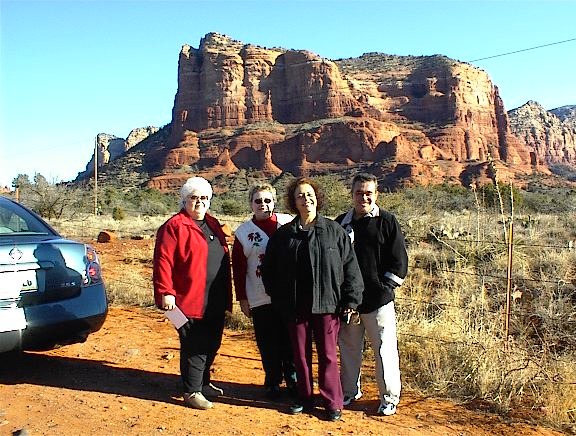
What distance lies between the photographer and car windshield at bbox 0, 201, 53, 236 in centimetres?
477

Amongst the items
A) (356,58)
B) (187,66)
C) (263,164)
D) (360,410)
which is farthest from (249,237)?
(356,58)

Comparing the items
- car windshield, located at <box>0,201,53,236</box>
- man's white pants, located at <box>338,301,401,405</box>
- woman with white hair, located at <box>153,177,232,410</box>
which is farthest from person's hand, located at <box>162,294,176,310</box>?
car windshield, located at <box>0,201,53,236</box>

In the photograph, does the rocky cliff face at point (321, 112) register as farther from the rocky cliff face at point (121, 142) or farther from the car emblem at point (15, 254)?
the car emblem at point (15, 254)

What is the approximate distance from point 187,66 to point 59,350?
96.7 metres

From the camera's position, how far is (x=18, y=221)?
4906 millimetres

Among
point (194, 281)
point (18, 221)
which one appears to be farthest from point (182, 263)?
point (18, 221)

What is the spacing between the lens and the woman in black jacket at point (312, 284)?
156 inches

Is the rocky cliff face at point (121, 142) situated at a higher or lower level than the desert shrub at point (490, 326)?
higher

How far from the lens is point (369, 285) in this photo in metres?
4.16

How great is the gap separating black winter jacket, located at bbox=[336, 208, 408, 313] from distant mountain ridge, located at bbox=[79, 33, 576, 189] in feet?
226

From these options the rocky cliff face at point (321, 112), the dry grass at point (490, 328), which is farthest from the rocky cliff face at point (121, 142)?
the dry grass at point (490, 328)

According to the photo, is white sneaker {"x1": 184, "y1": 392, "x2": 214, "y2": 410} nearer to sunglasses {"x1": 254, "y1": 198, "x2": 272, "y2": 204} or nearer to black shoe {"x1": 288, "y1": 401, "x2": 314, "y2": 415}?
black shoe {"x1": 288, "y1": 401, "x2": 314, "y2": 415}

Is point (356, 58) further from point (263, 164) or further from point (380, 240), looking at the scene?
point (380, 240)

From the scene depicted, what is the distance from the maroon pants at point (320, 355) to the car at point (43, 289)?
165 centimetres
